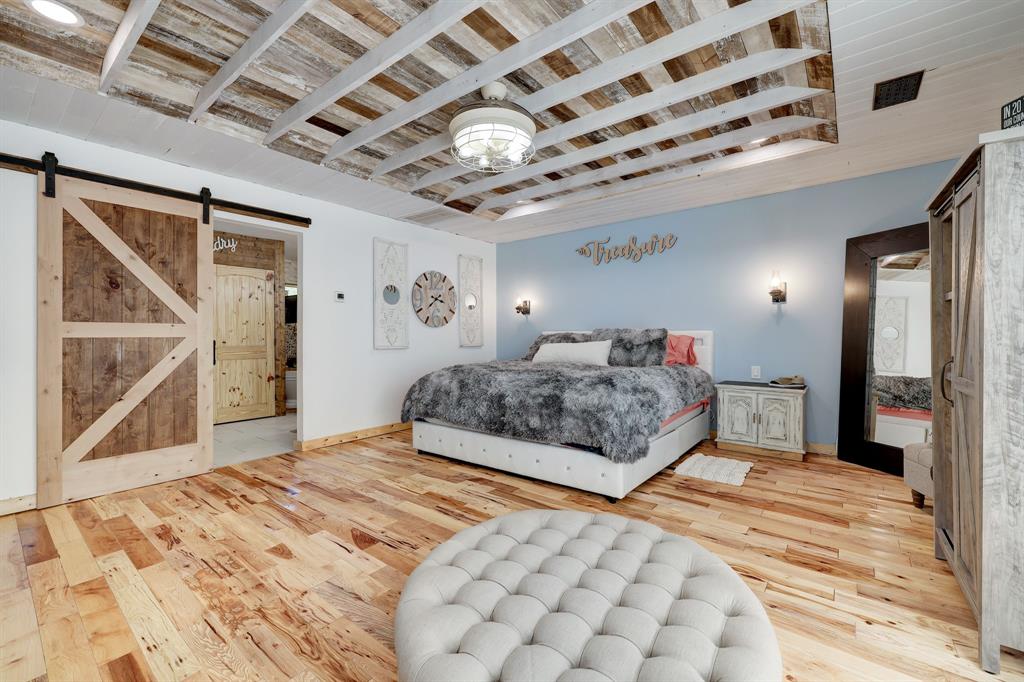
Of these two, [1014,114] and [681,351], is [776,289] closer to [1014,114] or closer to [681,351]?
[681,351]

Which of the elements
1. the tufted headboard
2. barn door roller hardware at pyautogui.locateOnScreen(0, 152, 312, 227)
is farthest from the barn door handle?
barn door roller hardware at pyautogui.locateOnScreen(0, 152, 312, 227)

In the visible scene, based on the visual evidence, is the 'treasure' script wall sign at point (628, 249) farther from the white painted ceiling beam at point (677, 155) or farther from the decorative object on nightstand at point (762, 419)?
the decorative object on nightstand at point (762, 419)

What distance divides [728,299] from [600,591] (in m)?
3.99

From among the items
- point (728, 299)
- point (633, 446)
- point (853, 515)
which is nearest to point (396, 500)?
point (633, 446)

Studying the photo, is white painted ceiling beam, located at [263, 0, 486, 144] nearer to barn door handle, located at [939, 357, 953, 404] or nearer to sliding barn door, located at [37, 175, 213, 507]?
sliding barn door, located at [37, 175, 213, 507]

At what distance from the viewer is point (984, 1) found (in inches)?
70.5

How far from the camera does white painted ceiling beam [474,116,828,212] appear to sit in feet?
9.47

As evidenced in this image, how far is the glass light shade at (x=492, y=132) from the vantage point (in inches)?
98.3

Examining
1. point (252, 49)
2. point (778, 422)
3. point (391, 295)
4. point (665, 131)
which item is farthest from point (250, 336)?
point (778, 422)

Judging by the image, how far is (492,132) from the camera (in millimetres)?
2549

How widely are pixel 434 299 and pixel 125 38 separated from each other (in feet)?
12.1

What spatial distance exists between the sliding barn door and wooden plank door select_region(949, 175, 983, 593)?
4.60 meters

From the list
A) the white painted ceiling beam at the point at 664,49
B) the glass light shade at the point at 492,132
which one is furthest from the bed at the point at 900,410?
the glass light shade at the point at 492,132

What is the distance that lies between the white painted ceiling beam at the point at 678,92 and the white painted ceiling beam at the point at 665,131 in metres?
0.27
